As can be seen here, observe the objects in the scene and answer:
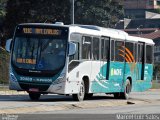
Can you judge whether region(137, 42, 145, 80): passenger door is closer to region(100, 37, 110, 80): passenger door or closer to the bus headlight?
region(100, 37, 110, 80): passenger door

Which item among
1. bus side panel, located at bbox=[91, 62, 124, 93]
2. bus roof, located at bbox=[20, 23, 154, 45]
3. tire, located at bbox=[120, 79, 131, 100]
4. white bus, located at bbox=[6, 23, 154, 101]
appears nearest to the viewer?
white bus, located at bbox=[6, 23, 154, 101]

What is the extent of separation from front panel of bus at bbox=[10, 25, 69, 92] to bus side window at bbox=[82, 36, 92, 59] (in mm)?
1351

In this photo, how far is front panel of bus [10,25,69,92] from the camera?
87.4 ft

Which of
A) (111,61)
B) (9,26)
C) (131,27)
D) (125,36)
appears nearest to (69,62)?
(111,61)

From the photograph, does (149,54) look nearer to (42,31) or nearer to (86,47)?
(86,47)

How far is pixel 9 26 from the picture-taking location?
63.3 metres

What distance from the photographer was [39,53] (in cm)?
2677

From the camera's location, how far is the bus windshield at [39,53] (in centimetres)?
2666

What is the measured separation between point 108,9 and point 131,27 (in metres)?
83.0

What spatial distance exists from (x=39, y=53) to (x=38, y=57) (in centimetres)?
16

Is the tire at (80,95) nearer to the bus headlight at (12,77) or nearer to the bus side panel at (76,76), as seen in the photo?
the bus side panel at (76,76)

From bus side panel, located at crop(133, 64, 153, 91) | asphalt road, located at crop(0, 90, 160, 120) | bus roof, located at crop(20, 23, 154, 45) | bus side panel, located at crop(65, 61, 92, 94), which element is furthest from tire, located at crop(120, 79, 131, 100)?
bus side panel, located at crop(65, 61, 92, 94)

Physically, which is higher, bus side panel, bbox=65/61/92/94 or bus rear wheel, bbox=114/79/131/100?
bus side panel, bbox=65/61/92/94

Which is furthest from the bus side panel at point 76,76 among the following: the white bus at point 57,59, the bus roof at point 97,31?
the bus roof at point 97,31
